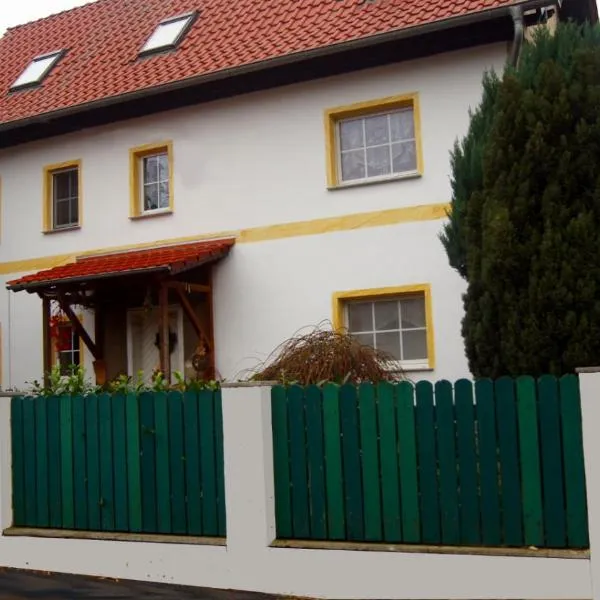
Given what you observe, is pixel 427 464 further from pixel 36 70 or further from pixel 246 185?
pixel 36 70

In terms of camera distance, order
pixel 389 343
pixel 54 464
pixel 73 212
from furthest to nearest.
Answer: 1. pixel 73 212
2. pixel 389 343
3. pixel 54 464

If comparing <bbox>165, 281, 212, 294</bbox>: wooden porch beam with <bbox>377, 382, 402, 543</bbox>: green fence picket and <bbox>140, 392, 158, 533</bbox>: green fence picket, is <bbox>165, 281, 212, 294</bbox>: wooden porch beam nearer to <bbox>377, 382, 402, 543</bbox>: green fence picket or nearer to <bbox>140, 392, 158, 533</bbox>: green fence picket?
<bbox>140, 392, 158, 533</bbox>: green fence picket

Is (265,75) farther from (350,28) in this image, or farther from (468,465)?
(468,465)

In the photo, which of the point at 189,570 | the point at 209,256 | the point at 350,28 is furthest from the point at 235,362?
the point at 189,570

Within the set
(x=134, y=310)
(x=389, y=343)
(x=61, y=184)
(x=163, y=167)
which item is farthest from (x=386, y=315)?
(x=61, y=184)

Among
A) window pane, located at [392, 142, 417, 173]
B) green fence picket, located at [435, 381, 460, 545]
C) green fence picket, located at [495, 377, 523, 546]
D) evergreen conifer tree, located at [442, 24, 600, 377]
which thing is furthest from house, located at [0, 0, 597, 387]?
green fence picket, located at [495, 377, 523, 546]

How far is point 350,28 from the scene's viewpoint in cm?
1159

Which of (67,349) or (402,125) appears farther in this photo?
(67,349)

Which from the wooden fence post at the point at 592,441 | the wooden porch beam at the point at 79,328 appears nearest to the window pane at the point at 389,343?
the wooden porch beam at the point at 79,328

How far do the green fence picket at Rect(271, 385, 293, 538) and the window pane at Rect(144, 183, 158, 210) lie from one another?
7.44 meters

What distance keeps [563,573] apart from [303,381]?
4.01 metres

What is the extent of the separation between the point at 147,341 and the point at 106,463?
636cm

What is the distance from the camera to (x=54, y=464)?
23.3 feet

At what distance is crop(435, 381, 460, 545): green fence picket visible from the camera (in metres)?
5.68
